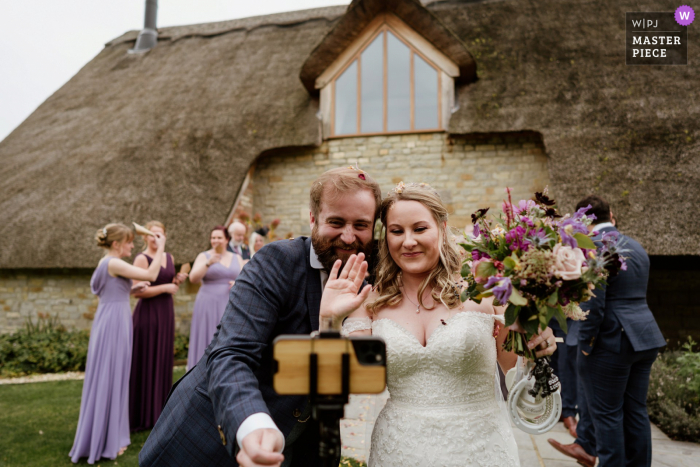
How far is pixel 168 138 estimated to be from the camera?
10.8 m

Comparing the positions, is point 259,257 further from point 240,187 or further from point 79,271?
point 79,271

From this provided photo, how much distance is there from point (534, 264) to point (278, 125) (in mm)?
8933

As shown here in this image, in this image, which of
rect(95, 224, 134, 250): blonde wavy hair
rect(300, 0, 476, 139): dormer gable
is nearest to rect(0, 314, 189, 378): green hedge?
rect(95, 224, 134, 250): blonde wavy hair

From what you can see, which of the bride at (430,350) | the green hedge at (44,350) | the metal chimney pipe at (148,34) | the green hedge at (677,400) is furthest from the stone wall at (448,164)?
the metal chimney pipe at (148,34)

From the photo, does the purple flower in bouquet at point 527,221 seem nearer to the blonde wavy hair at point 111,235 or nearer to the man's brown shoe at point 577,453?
the man's brown shoe at point 577,453

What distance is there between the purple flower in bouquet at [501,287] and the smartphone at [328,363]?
722mm

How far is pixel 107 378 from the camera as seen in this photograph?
4688 millimetres

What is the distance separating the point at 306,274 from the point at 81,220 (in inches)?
402

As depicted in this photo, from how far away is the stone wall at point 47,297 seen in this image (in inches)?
425

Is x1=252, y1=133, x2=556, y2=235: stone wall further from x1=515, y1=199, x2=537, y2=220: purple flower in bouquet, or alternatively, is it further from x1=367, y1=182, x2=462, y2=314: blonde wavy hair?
x1=515, y1=199, x2=537, y2=220: purple flower in bouquet

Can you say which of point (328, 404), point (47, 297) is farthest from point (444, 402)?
point (47, 297)

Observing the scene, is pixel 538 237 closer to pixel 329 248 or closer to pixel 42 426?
pixel 329 248

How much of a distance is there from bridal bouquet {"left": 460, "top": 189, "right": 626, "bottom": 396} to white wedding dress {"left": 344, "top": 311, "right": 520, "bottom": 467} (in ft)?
0.80

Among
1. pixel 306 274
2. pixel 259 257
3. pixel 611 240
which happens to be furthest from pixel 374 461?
pixel 611 240
